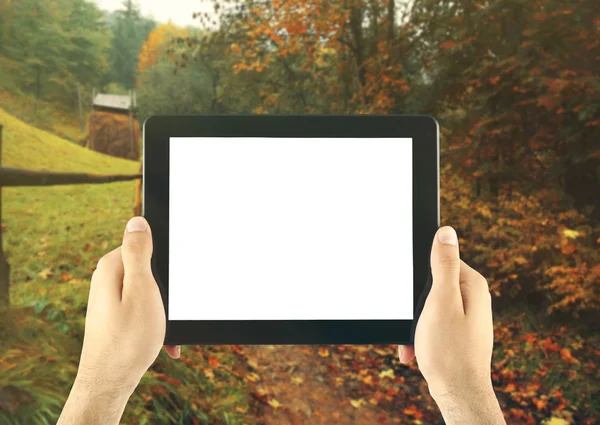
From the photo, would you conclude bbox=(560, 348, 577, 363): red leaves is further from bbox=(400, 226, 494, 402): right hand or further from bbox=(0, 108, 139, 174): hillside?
bbox=(0, 108, 139, 174): hillside

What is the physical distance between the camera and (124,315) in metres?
1.17

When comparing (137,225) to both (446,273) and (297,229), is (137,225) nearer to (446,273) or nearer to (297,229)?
(297,229)

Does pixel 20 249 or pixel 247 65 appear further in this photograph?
pixel 247 65

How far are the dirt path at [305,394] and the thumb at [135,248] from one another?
289 centimetres

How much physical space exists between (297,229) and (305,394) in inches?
131

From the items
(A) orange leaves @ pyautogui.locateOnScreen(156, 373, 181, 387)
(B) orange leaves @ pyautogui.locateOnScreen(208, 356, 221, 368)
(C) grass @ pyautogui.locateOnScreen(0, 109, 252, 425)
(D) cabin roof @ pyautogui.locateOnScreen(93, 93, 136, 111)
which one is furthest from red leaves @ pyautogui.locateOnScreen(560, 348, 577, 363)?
(D) cabin roof @ pyautogui.locateOnScreen(93, 93, 136, 111)

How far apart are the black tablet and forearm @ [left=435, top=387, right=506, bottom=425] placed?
7.7 inches

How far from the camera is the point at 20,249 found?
527 centimetres

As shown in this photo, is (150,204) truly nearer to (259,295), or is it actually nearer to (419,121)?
(259,295)

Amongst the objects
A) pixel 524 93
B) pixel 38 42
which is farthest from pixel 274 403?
pixel 38 42

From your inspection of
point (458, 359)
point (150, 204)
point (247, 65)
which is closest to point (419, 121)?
point (458, 359)

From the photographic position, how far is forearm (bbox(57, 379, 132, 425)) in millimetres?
1071

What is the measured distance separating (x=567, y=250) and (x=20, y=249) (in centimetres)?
549

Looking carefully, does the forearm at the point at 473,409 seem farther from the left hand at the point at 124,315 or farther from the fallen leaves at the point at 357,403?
the fallen leaves at the point at 357,403
